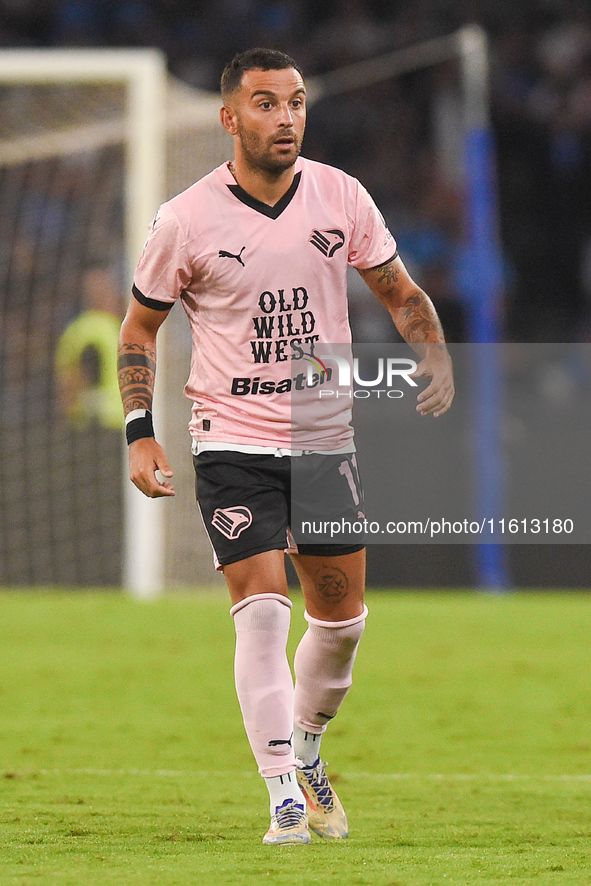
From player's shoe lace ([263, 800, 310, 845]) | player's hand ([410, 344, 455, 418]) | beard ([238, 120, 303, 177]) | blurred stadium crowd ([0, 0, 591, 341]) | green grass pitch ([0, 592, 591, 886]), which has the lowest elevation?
green grass pitch ([0, 592, 591, 886])

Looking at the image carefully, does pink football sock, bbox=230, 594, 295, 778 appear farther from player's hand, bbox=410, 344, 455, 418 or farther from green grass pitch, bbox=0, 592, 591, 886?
player's hand, bbox=410, 344, 455, 418

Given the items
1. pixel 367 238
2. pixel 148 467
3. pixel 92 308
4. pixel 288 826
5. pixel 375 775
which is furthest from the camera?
pixel 92 308

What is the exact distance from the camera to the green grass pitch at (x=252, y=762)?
134 inches

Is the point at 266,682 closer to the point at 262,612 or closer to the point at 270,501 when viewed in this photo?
the point at 262,612

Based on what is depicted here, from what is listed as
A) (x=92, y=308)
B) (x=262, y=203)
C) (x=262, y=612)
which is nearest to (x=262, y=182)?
(x=262, y=203)

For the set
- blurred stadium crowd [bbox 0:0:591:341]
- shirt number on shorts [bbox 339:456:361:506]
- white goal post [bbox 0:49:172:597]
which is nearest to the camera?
shirt number on shorts [bbox 339:456:361:506]

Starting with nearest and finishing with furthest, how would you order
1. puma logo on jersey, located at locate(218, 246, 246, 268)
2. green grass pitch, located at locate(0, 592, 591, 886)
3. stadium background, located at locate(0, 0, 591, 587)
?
green grass pitch, located at locate(0, 592, 591, 886), puma logo on jersey, located at locate(218, 246, 246, 268), stadium background, located at locate(0, 0, 591, 587)

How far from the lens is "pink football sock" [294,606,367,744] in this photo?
4020 millimetres

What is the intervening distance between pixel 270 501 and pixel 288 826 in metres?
0.81

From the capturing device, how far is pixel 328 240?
12.9 ft

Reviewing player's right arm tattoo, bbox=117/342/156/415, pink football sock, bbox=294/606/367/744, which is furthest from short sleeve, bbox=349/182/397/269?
pink football sock, bbox=294/606/367/744

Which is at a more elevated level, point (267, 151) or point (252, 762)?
point (267, 151)

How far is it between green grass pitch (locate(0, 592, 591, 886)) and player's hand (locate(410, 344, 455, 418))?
3.65 feet

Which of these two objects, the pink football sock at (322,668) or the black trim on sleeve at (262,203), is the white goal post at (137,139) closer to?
the pink football sock at (322,668)
